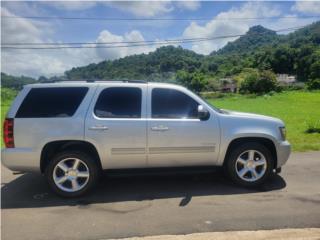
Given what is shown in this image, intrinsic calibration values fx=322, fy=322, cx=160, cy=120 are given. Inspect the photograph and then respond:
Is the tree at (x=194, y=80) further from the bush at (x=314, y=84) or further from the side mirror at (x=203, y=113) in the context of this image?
the side mirror at (x=203, y=113)

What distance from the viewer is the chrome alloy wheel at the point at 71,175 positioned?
5191mm

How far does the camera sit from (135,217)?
446cm

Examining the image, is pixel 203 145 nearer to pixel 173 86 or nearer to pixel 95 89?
pixel 173 86

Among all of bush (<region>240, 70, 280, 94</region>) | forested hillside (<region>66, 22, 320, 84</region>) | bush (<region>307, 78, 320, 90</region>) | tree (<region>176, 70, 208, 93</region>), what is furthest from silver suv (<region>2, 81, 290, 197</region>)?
bush (<region>307, 78, 320, 90</region>)

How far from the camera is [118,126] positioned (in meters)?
5.17

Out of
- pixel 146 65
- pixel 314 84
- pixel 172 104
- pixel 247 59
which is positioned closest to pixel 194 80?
pixel 314 84

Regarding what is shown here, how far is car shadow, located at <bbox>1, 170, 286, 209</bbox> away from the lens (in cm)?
513

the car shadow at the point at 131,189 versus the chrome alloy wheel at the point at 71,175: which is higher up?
the chrome alloy wheel at the point at 71,175

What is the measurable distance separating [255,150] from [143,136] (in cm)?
193

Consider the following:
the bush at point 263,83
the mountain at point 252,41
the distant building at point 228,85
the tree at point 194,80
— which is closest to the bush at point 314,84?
the bush at point 263,83

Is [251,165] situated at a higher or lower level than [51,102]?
lower

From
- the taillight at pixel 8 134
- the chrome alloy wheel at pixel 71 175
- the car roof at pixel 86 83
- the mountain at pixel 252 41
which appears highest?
the mountain at pixel 252 41

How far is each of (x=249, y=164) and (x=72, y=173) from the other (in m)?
2.98

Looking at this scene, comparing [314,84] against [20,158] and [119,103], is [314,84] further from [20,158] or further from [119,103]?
[20,158]
